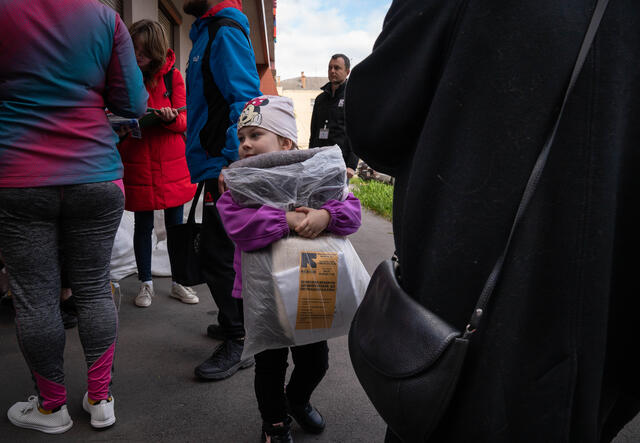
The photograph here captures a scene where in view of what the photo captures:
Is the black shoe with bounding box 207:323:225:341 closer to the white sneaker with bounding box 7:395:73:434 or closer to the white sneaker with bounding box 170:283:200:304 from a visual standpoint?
the white sneaker with bounding box 170:283:200:304

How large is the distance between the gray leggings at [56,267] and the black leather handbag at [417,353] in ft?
4.89

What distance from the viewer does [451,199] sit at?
888mm

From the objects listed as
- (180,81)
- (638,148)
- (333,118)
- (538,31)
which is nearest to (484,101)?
(538,31)

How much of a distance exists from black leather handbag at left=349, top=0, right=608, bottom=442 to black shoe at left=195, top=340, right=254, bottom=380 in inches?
70.7

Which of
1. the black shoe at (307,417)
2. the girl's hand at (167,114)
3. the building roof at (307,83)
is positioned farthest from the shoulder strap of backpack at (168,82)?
the building roof at (307,83)

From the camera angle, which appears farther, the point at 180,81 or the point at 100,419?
the point at 180,81

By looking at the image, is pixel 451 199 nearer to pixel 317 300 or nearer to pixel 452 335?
pixel 452 335

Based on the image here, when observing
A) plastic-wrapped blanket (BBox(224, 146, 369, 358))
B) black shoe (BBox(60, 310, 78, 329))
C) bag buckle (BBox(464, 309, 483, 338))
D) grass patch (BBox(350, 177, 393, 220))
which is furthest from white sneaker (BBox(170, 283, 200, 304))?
grass patch (BBox(350, 177, 393, 220))

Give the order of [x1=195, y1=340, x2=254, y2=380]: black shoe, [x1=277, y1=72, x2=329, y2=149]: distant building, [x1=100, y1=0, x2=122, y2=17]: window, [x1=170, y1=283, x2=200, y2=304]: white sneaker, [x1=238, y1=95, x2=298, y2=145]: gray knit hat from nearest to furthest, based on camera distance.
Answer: [x1=238, y1=95, x2=298, y2=145]: gray knit hat, [x1=195, y1=340, x2=254, y2=380]: black shoe, [x1=170, y1=283, x2=200, y2=304]: white sneaker, [x1=100, y1=0, x2=122, y2=17]: window, [x1=277, y1=72, x2=329, y2=149]: distant building

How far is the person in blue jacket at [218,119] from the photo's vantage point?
2352 millimetres

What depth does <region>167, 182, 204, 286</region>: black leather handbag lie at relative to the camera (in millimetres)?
2639

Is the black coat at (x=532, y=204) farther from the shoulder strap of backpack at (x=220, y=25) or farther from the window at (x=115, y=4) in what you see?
the window at (x=115, y=4)

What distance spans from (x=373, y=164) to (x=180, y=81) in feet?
8.66

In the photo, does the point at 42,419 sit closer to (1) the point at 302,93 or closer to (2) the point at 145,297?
(2) the point at 145,297
